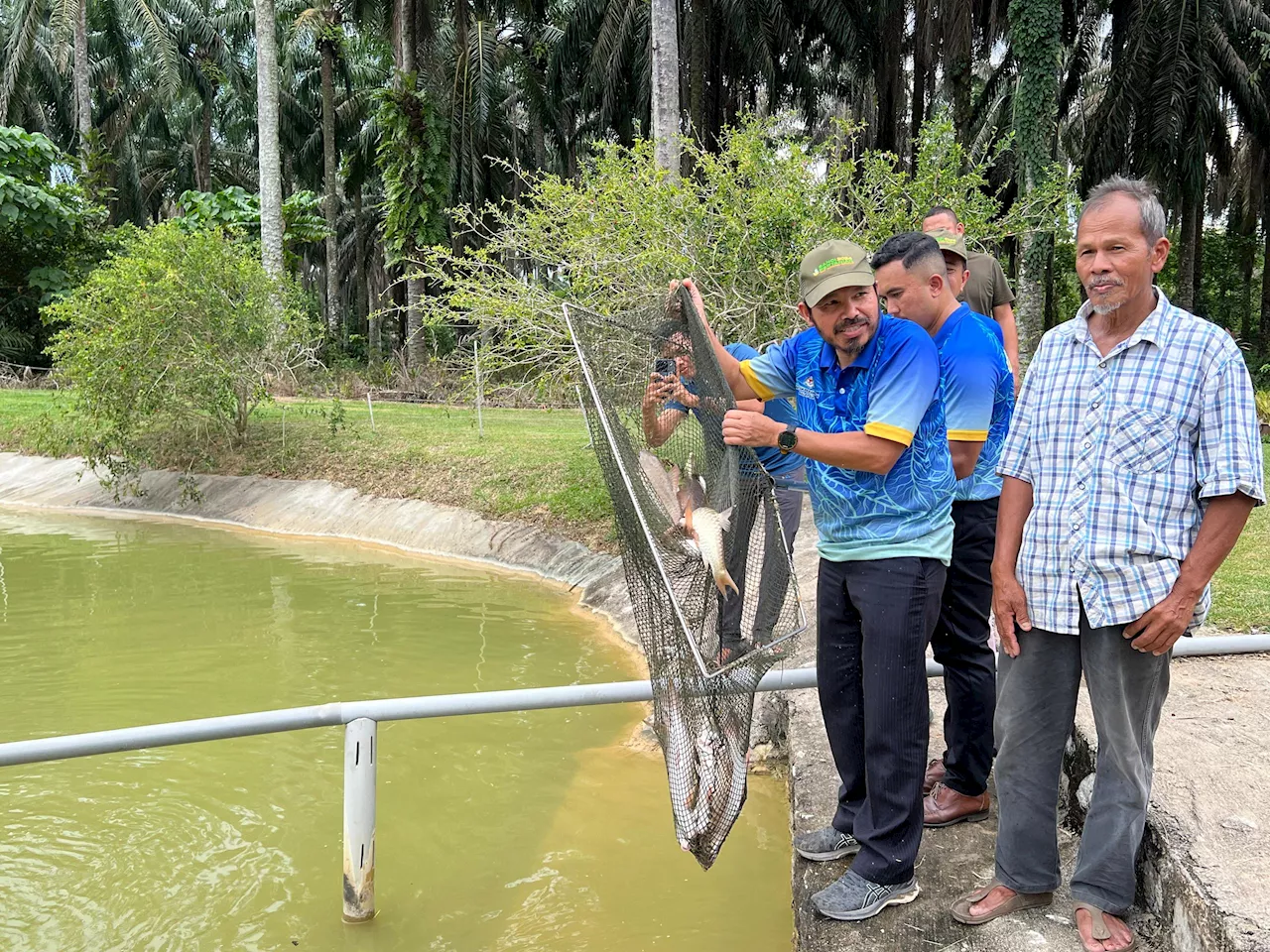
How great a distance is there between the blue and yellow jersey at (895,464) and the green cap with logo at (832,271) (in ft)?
0.65

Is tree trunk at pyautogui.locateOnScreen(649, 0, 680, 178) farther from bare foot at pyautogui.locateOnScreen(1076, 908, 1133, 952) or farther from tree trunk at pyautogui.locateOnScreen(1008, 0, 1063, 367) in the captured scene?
bare foot at pyautogui.locateOnScreen(1076, 908, 1133, 952)

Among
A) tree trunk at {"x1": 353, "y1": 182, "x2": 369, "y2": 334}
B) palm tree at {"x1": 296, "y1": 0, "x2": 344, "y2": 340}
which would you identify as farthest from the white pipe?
tree trunk at {"x1": 353, "y1": 182, "x2": 369, "y2": 334}

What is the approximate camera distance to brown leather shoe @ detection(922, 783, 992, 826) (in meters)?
3.42

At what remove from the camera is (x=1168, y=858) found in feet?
9.11

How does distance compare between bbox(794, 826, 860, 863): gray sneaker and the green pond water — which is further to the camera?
the green pond water

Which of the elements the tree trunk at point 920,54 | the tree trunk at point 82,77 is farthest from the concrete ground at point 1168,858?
the tree trunk at point 82,77

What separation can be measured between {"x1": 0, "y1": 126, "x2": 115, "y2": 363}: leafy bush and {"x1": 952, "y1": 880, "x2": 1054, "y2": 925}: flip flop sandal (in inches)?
1053

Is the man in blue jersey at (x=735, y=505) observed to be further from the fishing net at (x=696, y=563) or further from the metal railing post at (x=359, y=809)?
the metal railing post at (x=359, y=809)

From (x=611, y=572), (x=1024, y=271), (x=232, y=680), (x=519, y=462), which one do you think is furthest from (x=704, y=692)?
(x=1024, y=271)

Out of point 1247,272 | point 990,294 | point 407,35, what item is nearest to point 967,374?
point 990,294

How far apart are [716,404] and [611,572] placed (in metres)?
6.70

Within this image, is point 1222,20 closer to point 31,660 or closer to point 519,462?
point 519,462

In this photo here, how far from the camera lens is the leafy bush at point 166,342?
45.5 ft

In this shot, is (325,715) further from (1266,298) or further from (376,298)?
(376,298)
